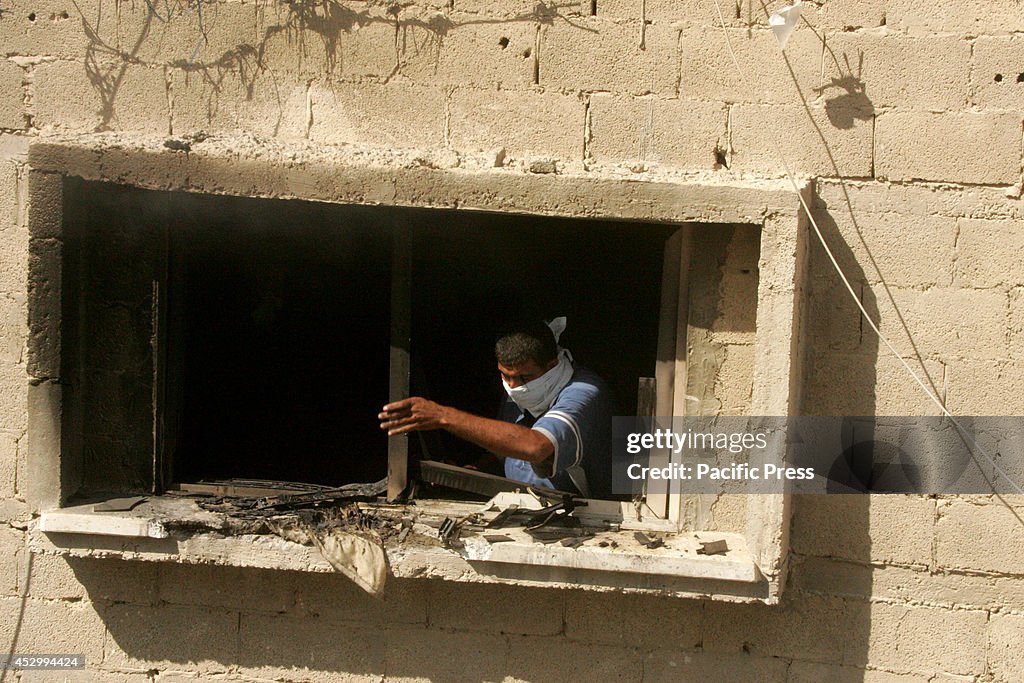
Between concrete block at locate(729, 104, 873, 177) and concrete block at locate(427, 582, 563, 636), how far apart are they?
5.70ft

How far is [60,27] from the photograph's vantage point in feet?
9.97

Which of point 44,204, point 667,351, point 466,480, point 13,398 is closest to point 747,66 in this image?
point 667,351

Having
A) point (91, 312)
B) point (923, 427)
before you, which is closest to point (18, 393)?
point (91, 312)

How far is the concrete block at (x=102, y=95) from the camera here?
3.04 meters

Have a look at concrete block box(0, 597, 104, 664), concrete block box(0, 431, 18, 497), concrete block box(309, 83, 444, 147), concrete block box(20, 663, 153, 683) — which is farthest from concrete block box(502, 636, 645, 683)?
concrete block box(0, 431, 18, 497)

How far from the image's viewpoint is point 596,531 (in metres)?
3.01

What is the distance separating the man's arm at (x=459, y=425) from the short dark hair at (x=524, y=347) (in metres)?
0.42

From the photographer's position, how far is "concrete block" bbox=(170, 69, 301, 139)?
3.02m

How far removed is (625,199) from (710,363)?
2.22 ft

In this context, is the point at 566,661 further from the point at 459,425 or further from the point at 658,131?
the point at 658,131

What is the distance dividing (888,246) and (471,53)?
164cm

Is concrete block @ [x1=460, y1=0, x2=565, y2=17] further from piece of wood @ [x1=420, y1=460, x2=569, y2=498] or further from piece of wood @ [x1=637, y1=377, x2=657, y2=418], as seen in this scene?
piece of wood @ [x1=420, y1=460, x2=569, y2=498]

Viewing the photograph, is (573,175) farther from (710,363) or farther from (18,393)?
(18,393)

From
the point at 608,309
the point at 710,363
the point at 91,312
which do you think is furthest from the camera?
the point at 608,309
